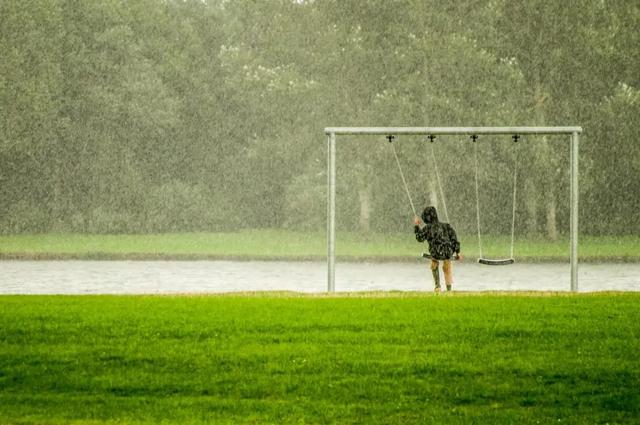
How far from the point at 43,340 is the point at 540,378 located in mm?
5558

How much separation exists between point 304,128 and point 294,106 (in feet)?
12.0

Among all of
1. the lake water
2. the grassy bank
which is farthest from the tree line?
the lake water

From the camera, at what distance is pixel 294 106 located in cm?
4934

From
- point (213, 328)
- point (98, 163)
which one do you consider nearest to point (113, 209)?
point (98, 163)

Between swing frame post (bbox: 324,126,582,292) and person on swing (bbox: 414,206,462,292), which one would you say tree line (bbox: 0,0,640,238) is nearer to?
swing frame post (bbox: 324,126,582,292)

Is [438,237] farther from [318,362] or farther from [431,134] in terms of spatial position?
[318,362]

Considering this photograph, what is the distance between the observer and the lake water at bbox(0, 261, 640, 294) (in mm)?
21859

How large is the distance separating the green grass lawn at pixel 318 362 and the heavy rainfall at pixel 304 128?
1317 centimetres

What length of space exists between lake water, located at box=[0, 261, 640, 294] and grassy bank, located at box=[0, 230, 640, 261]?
170cm

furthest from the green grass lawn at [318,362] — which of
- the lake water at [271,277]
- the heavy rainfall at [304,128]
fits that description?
the heavy rainfall at [304,128]

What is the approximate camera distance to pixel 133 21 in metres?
57.1

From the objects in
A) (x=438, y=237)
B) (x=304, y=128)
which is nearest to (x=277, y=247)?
(x=304, y=128)

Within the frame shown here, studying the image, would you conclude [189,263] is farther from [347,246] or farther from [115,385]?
[115,385]

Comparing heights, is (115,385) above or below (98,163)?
below
